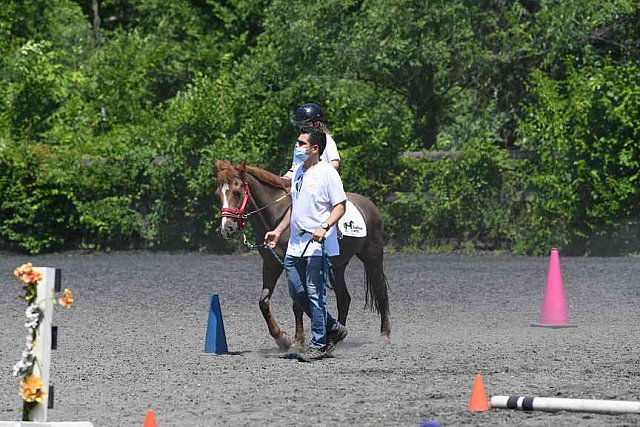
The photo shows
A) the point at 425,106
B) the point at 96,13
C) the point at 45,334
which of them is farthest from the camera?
the point at 96,13

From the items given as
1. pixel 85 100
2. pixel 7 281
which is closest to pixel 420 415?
pixel 7 281

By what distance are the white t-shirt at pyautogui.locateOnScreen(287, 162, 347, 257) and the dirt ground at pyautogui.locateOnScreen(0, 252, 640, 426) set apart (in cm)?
102

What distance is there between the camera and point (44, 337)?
7.14 meters

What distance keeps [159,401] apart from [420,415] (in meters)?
1.87

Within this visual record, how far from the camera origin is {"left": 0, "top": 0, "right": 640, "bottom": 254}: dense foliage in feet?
70.8

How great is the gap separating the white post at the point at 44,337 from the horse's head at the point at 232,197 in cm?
393

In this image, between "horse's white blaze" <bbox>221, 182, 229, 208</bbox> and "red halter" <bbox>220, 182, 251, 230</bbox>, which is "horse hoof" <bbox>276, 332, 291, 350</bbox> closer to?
"red halter" <bbox>220, 182, 251, 230</bbox>

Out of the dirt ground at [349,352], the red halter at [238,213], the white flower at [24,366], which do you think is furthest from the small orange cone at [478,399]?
the red halter at [238,213]

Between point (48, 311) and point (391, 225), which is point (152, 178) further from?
point (48, 311)

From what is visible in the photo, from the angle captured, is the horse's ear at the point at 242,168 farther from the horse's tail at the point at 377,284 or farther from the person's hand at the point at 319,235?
the horse's tail at the point at 377,284

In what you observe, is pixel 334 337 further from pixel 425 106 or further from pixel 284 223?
pixel 425 106

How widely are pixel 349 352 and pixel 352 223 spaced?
47.1 inches

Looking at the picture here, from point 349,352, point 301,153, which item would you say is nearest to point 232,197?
point 301,153

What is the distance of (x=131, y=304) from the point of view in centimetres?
1570
